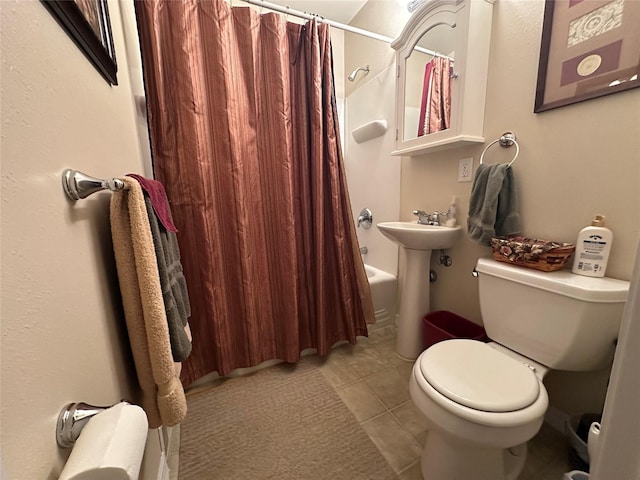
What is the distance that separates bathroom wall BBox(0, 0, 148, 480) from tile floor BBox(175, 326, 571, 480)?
0.91 meters

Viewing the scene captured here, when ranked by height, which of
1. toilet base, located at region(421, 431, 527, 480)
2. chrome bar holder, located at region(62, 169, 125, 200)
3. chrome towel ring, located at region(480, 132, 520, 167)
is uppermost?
chrome towel ring, located at region(480, 132, 520, 167)

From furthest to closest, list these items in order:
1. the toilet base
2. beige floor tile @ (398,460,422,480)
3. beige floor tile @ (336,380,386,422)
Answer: beige floor tile @ (336,380,386,422) → beige floor tile @ (398,460,422,480) → the toilet base

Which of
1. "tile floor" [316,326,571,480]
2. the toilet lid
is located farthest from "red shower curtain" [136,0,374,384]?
the toilet lid

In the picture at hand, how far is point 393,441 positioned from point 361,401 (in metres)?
0.24

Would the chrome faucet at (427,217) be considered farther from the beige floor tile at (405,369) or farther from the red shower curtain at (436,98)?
the beige floor tile at (405,369)

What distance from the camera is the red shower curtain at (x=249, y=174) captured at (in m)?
1.17

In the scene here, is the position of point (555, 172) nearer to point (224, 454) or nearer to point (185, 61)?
point (185, 61)

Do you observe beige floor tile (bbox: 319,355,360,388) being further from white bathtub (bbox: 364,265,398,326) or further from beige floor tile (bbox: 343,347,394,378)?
white bathtub (bbox: 364,265,398,326)

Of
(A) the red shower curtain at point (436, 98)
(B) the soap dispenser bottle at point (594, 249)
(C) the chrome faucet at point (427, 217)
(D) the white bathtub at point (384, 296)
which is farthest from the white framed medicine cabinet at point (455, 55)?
(D) the white bathtub at point (384, 296)

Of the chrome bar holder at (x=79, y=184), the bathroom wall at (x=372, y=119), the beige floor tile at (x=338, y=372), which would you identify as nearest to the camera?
the chrome bar holder at (x=79, y=184)

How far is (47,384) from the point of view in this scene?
33 centimetres

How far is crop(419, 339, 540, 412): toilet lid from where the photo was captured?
0.76m

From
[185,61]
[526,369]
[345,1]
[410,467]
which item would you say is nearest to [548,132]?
[526,369]

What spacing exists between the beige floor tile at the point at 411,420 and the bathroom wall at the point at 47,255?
44.3 inches
